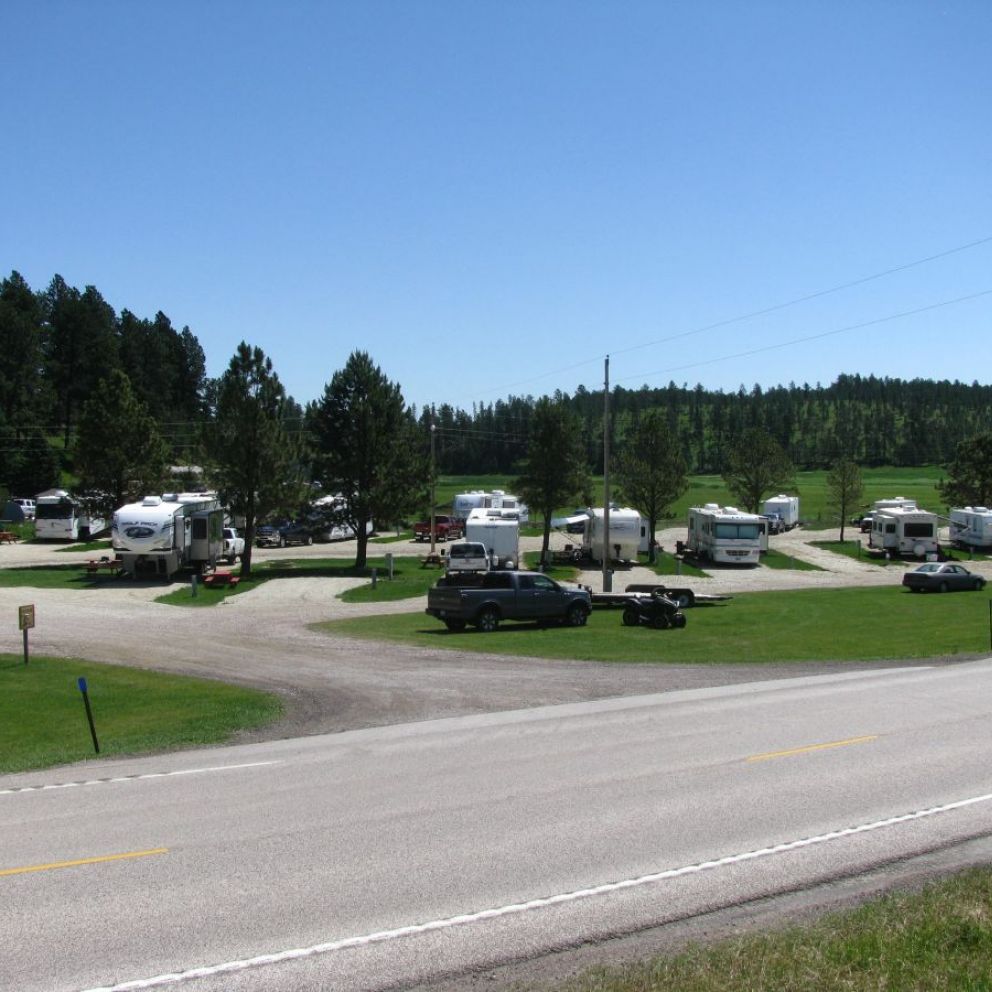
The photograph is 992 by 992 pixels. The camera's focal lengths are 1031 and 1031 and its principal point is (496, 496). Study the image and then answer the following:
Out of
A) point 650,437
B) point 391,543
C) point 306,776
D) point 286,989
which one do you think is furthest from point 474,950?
point 391,543

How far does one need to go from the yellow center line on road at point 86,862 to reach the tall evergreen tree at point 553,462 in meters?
51.5

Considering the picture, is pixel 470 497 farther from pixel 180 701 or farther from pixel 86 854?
pixel 86 854

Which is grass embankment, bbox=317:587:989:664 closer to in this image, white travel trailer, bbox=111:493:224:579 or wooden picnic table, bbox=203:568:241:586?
wooden picnic table, bbox=203:568:241:586

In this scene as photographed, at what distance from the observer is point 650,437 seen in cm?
6128

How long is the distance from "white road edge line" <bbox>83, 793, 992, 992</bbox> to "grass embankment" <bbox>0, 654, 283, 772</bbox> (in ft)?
29.3

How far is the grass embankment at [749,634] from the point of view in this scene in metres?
26.8

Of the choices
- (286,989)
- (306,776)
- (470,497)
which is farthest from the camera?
(470,497)

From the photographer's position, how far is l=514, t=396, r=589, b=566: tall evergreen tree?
200 ft

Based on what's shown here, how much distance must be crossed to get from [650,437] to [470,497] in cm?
2050

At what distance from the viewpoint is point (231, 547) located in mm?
58062

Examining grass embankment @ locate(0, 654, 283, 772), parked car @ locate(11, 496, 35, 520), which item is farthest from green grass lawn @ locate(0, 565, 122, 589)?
parked car @ locate(11, 496, 35, 520)

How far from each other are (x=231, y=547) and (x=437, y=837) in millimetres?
50277

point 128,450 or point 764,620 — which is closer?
point 764,620

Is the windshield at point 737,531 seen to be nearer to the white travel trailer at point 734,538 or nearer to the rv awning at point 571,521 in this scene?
the white travel trailer at point 734,538
